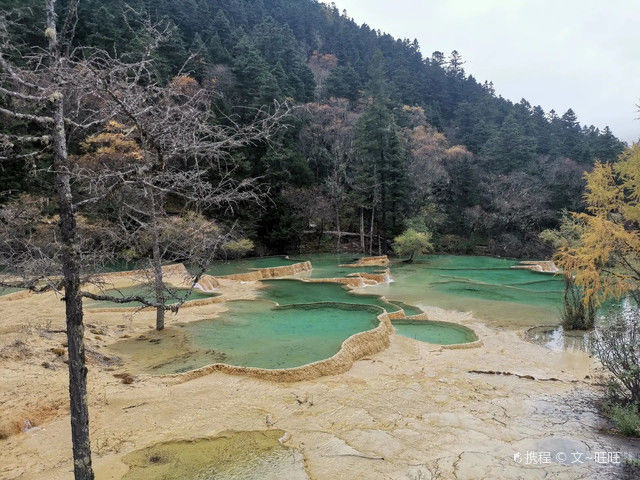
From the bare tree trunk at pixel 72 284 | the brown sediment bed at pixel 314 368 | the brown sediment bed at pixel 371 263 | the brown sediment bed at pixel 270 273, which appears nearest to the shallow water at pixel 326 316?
the brown sediment bed at pixel 314 368

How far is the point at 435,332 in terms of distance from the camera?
12.0 m

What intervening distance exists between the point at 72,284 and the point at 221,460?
10.3 feet

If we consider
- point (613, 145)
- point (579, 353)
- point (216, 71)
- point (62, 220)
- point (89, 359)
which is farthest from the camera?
point (613, 145)

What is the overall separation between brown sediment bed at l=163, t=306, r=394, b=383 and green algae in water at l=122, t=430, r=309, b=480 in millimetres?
2028

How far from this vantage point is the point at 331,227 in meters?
32.6

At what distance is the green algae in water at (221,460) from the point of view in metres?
4.85

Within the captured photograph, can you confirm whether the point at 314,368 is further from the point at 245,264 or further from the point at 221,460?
the point at 245,264

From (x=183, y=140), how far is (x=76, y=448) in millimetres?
2588

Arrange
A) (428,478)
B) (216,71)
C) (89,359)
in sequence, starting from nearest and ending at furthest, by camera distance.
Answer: (428,478) < (89,359) < (216,71)

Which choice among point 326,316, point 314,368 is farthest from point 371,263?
point 314,368

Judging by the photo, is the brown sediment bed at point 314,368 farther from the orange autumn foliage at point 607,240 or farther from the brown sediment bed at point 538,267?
the brown sediment bed at point 538,267

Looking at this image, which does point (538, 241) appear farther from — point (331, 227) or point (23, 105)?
point (23, 105)

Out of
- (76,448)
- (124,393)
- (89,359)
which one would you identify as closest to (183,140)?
(76,448)

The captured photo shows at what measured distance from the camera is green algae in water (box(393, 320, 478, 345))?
11.3 metres
